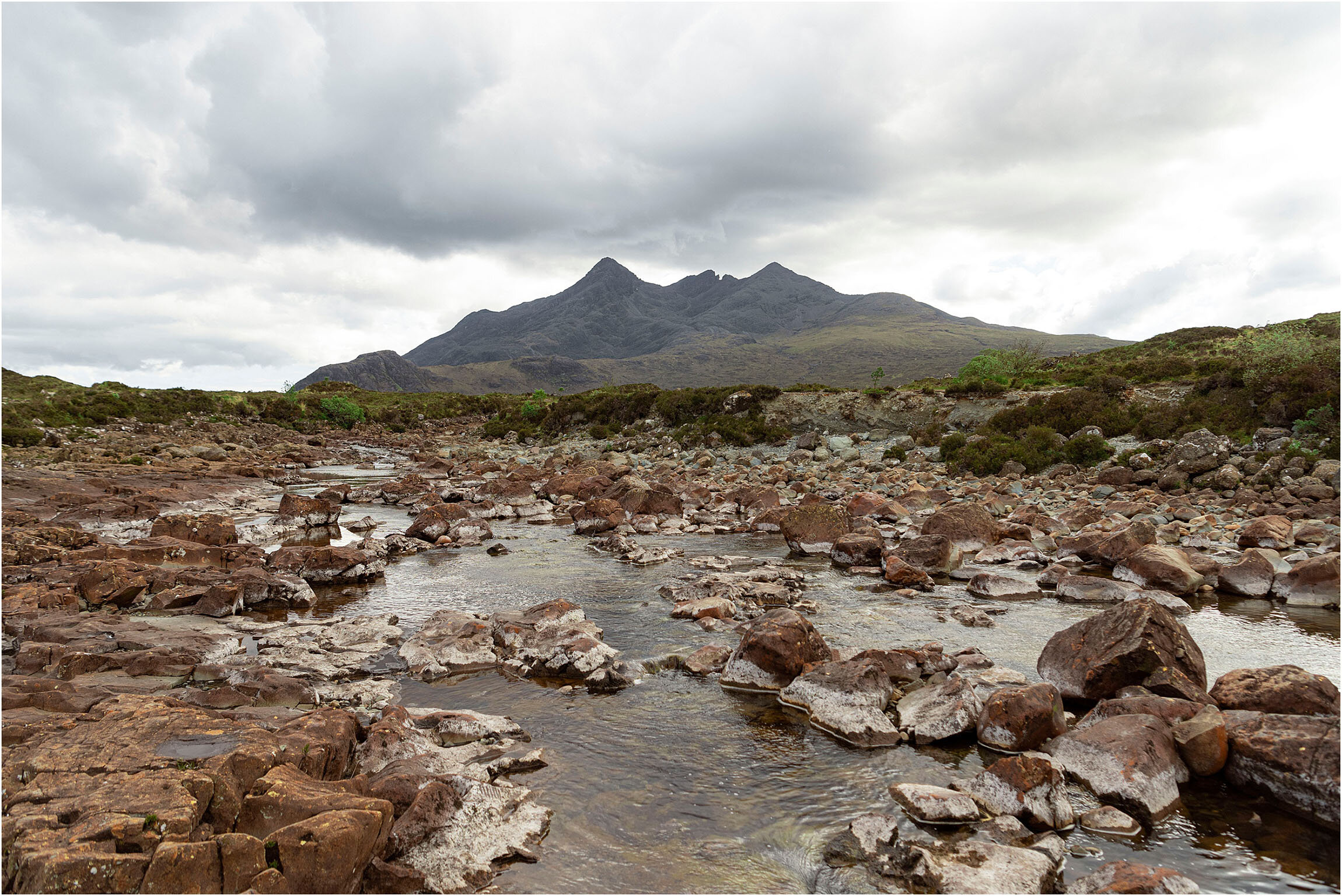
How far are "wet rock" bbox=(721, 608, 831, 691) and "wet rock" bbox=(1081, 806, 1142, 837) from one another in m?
3.78

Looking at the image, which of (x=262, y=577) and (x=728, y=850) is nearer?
(x=728, y=850)

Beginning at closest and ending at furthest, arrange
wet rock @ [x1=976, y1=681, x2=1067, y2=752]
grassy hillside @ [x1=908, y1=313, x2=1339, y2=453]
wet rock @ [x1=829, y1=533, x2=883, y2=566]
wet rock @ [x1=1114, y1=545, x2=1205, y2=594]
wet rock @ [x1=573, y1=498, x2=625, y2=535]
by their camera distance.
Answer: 1. wet rock @ [x1=976, y1=681, x2=1067, y2=752]
2. wet rock @ [x1=1114, y1=545, x2=1205, y2=594]
3. wet rock @ [x1=829, y1=533, x2=883, y2=566]
4. wet rock @ [x1=573, y1=498, x2=625, y2=535]
5. grassy hillside @ [x1=908, y1=313, x2=1339, y2=453]

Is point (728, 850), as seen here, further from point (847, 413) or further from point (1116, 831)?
point (847, 413)

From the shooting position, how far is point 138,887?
13.1 feet

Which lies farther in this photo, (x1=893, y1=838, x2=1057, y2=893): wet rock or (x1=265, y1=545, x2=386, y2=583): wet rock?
(x1=265, y1=545, x2=386, y2=583): wet rock

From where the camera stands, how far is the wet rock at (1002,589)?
1278 centimetres

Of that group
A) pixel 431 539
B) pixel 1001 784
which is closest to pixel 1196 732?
pixel 1001 784

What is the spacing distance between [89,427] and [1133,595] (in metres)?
59.8

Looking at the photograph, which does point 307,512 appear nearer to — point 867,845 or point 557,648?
point 557,648

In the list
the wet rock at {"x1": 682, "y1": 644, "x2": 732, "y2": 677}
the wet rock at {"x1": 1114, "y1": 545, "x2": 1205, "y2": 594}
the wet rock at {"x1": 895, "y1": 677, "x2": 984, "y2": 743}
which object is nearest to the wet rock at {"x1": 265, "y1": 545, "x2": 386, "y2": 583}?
the wet rock at {"x1": 682, "y1": 644, "x2": 732, "y2": 677}

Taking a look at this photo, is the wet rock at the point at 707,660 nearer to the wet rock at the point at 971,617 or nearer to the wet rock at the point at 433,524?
the wet rock at the point at 971,617

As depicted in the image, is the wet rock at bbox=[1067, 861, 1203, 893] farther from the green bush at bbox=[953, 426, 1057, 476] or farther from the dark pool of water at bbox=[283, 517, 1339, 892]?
the green bush at bbox=[953, 426, 1057, 476]

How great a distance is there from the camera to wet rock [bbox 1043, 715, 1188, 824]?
582 cm

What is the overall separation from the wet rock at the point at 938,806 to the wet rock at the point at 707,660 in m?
3.74
